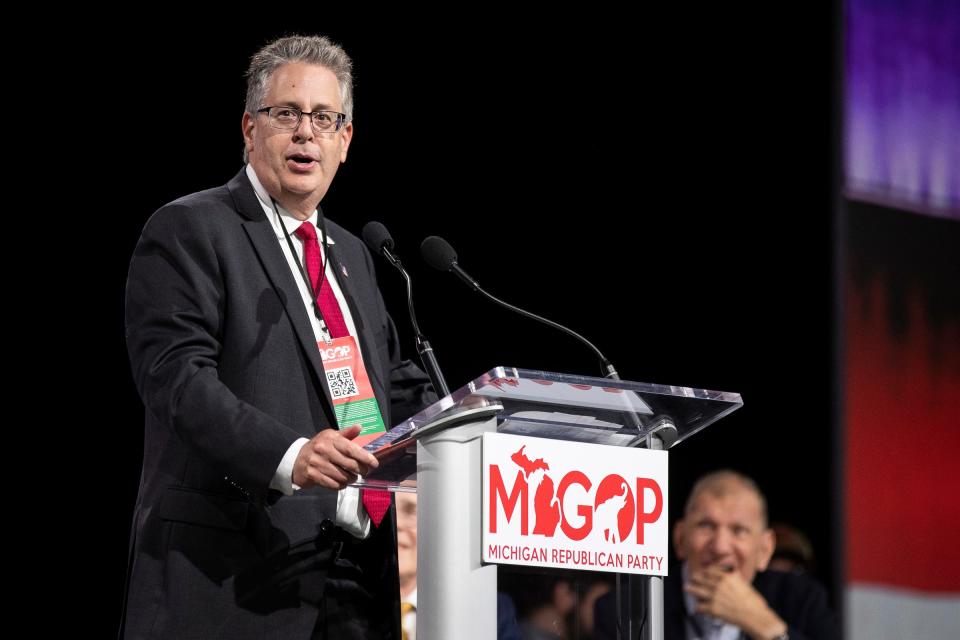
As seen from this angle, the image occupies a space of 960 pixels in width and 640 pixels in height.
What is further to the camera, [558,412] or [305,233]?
[305,233]

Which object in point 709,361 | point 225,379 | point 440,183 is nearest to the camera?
point 225,379

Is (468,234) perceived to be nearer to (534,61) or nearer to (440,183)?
(440,183)

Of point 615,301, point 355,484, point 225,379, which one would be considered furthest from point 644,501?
point 615,301

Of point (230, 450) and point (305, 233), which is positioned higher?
point (305, 233)

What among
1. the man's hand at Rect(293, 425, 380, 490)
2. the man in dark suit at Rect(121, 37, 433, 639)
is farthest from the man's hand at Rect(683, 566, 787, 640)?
the man's hand at Rect(293, 425, 380, 490)

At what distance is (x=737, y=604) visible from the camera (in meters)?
4.14

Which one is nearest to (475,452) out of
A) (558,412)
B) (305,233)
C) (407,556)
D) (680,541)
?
(558,412)

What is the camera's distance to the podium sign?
1.78 m

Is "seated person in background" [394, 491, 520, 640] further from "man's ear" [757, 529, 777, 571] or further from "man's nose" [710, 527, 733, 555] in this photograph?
"man's ear" [757, 529, 777, 571]

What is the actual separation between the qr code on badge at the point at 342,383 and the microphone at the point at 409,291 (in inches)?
5.2

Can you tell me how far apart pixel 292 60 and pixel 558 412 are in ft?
3.30

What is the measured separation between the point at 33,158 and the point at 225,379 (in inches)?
93.2

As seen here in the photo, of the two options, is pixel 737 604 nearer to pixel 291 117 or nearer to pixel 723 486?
pixel 723 486

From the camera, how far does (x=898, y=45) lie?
5191mm
